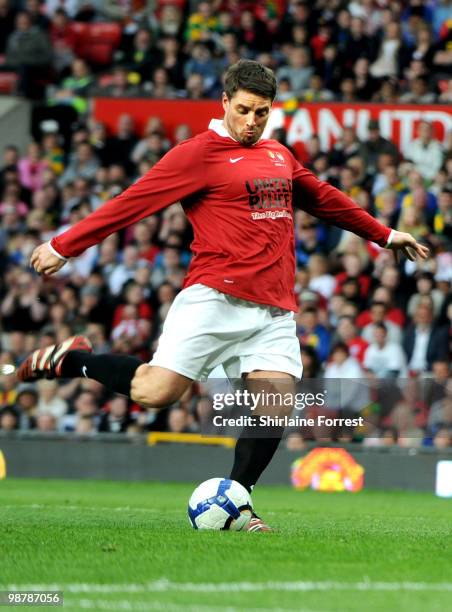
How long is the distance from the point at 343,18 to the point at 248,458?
12985mm

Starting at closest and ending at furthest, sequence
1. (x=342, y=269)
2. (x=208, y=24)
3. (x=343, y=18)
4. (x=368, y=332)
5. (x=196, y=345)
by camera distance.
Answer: (x=196, y=345) → (x=368, y=332) → (x=342, y=269) → (x=343, y=18) → (x=208, y=24)

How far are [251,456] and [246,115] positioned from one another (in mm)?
1816

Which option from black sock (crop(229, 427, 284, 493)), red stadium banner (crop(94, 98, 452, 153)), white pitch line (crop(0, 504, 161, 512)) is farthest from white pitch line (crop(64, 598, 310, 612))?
red stadium banner (crop(94, 98, 452, 153))

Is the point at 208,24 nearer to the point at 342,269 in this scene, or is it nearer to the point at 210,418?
the point at 342,269

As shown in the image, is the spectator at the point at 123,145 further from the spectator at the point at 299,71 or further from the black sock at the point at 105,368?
the black sock at the point at 105,368

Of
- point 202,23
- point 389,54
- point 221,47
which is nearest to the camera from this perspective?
point 389,54

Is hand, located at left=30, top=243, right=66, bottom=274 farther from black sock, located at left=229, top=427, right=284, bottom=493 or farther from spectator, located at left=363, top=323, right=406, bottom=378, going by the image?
spectator, located at left=363, top=323, right=406, bottom=378

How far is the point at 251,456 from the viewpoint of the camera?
7918 millimetres

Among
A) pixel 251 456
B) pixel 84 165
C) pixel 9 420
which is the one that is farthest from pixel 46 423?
pixel 251 456

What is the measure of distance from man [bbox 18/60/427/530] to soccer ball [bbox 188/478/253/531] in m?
0.14

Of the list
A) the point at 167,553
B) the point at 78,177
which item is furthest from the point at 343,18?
the point at 167,553

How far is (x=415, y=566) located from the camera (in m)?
6.30

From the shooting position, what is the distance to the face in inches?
304

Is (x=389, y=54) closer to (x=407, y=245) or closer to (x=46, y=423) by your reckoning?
(x=46, y=423)
